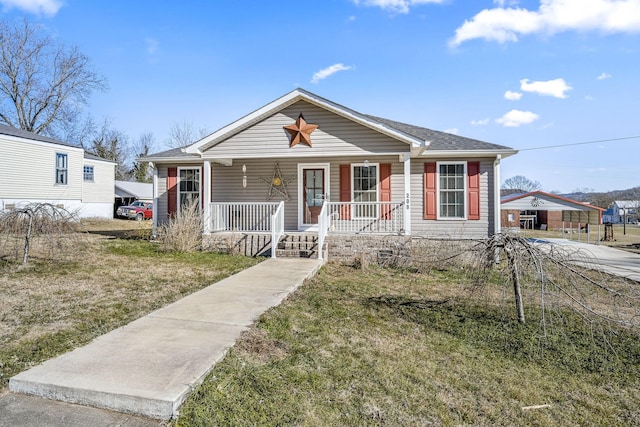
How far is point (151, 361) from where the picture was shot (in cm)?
303

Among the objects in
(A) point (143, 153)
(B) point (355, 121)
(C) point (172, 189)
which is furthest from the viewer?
(A) point (143, 153)

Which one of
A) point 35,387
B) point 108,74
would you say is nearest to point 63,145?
point 108,74

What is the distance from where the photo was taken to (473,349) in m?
3.74

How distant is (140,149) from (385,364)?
173ft

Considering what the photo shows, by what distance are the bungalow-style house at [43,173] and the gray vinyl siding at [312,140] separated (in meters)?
12.6

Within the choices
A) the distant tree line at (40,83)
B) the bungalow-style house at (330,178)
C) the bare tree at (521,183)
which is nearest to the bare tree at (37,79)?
the distant tree line at (40,83)

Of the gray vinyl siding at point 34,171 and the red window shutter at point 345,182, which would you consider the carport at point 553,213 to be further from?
the gray vinyl siding at point 34,171

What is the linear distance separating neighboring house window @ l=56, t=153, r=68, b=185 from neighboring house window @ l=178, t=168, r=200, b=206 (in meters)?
13.4

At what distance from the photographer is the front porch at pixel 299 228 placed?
373 inches

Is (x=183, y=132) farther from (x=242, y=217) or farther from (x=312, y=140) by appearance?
(x=312, y=140)

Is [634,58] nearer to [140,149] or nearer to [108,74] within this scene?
[108,74]

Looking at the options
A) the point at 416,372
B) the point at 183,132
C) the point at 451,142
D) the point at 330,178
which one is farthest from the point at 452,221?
the point at 183,132

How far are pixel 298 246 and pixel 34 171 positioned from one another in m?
18.4

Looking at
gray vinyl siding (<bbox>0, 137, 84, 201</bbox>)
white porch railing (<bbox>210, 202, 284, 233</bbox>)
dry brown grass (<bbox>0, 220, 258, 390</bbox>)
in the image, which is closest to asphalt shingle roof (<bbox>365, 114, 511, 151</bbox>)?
white porch railing (<bbox>210, 202, 284, 233</bbox>)
